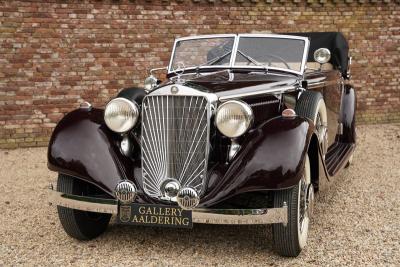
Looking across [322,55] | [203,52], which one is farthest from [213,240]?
[322,55]

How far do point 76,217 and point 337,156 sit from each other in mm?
2943

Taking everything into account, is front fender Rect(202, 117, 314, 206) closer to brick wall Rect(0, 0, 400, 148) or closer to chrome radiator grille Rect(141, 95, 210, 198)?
chrome radiator grille Rect(141, 95, 210, 198)

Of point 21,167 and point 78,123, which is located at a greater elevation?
point 78,123

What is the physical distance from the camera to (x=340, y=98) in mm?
6293

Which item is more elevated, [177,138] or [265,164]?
[177,138]

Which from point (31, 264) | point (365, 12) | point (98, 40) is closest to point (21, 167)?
point (98, 40)

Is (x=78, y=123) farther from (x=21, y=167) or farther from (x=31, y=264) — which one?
(x=21, y=167)

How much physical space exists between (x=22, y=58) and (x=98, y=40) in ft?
3.99

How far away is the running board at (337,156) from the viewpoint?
4954 mm

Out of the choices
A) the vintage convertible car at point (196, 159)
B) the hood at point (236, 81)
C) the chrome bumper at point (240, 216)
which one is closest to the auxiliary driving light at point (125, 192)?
the vintage convertible car at point (196, 159)

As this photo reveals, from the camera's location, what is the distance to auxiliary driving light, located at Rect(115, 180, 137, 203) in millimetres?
3566

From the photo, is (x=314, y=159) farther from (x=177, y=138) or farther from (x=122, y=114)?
(x=122, y=114)

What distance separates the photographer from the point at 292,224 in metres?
3.56

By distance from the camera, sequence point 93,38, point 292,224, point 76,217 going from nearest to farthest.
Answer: point 292,224 < point 76,217 < point 93,38
